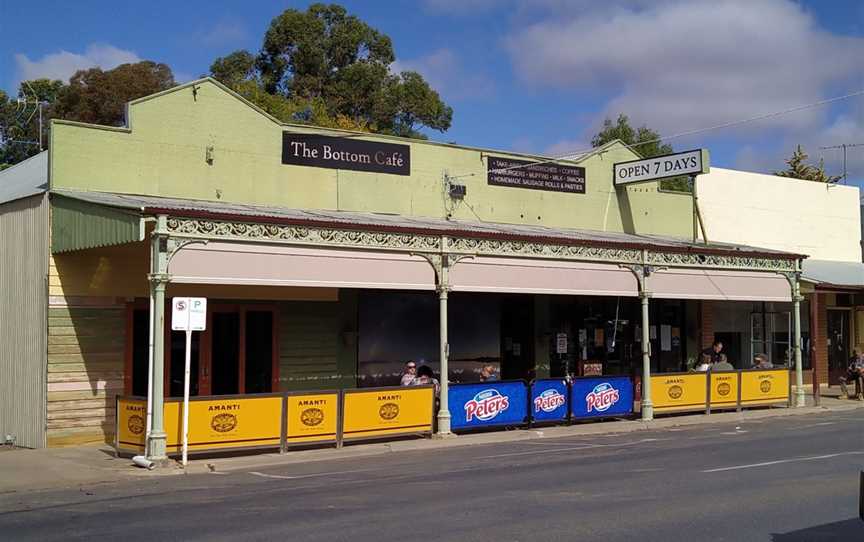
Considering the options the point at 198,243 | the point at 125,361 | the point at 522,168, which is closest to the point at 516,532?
the point at 198,243

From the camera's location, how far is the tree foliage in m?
45.0

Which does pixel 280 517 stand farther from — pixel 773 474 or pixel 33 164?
pixel 33 164

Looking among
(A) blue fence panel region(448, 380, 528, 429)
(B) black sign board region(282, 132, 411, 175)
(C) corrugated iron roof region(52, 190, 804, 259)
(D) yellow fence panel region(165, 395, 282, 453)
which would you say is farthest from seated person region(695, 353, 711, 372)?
(D) yellow fence panel region(165, 395, 282, 453)

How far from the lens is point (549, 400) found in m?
19.9

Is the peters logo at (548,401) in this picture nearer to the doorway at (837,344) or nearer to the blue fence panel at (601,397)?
the blue fence panel at (601,397)

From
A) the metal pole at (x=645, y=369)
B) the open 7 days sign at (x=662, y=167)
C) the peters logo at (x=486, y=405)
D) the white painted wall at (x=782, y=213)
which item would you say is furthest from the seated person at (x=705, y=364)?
the peters logo at (x=486, y=405)

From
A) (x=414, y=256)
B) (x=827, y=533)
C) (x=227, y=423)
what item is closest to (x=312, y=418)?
(x=227, y=423)

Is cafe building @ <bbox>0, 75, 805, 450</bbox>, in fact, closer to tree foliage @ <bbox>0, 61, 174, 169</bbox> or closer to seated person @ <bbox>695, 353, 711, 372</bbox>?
seated person @ <bbox>695, 353, 711, 372</bbox>

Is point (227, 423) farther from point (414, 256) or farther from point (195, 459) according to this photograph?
point (414, 256)

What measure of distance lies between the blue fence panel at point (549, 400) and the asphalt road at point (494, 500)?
3.23 metres

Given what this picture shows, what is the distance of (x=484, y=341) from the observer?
23891mm

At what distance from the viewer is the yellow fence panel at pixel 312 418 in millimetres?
16141

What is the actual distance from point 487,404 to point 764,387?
9.00 metres

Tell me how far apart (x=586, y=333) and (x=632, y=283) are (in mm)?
4621
